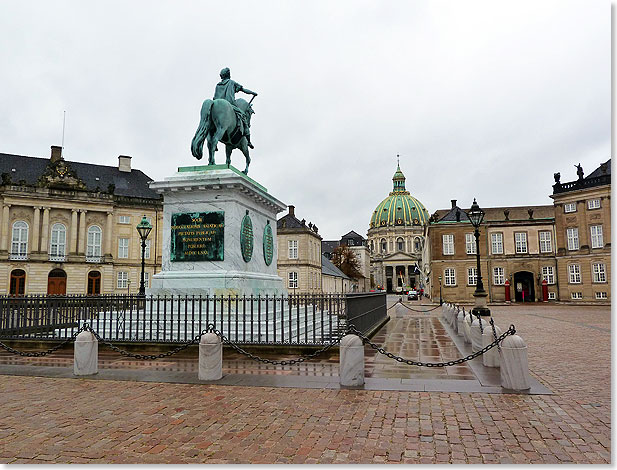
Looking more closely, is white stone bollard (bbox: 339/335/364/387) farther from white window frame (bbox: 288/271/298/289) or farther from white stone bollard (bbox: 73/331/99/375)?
white window frame (bbox: 288/271/298/289)

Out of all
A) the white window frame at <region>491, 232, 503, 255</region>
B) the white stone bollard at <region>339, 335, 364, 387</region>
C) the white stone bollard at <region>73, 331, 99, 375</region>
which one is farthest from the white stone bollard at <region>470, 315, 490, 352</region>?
the white window frame at <region>491, 232, 503, 255</region>

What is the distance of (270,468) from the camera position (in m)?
4.20

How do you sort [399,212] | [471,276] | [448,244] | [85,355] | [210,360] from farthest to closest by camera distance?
[399,212] → [448,244] → [471,276] → [85,355] → [210,360]

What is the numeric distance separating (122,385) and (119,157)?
5866cm

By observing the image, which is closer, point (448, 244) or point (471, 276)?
point (471, 276)

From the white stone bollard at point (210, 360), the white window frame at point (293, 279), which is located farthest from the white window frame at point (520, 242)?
the white stone bollard at point (210, 360)

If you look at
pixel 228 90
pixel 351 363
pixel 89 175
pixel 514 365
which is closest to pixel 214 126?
pixel 228 90

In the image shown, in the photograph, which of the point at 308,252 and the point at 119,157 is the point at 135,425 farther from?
the point at 119,157

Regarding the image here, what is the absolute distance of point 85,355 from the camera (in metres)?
8.32

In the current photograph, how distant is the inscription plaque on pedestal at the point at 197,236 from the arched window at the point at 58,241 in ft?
149

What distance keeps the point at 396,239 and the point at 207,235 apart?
16958cm

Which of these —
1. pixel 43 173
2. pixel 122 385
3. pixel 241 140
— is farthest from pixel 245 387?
pixel 43 173

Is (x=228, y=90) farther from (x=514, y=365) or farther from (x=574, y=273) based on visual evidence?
(x=574, y=273)

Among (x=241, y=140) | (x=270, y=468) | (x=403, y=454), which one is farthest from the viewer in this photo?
(x=241, y=140)
